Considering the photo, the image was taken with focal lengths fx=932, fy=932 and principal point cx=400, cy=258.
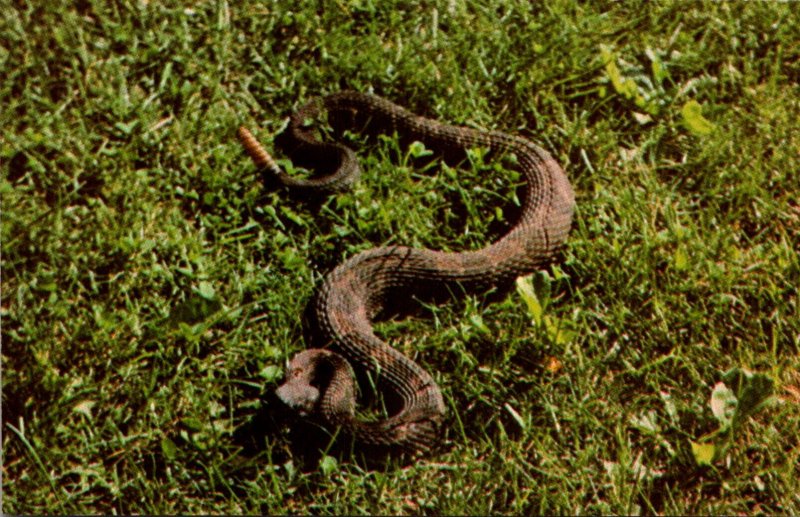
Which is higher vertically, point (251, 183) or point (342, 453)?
point (251, 183)

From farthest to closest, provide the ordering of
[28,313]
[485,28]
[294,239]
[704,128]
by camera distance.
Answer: [485,28], [704,128], [294,239], [28,313]

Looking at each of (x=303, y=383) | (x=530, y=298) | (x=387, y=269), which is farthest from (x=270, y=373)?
(x=530, y=298)

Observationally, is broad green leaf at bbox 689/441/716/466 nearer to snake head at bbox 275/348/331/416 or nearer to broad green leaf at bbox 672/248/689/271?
broad green leaf at bbox 672/248/689/271

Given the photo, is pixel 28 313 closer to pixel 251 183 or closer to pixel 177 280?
pixel 177 280

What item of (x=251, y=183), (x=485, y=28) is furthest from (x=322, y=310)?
(x=485, y=28)

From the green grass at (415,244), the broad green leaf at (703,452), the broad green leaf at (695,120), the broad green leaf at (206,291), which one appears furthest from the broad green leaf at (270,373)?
the broad green leaf at (695,120)

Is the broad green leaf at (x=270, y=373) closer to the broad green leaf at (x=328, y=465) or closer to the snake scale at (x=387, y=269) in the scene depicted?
the snake scale at (x=387, y=269)
